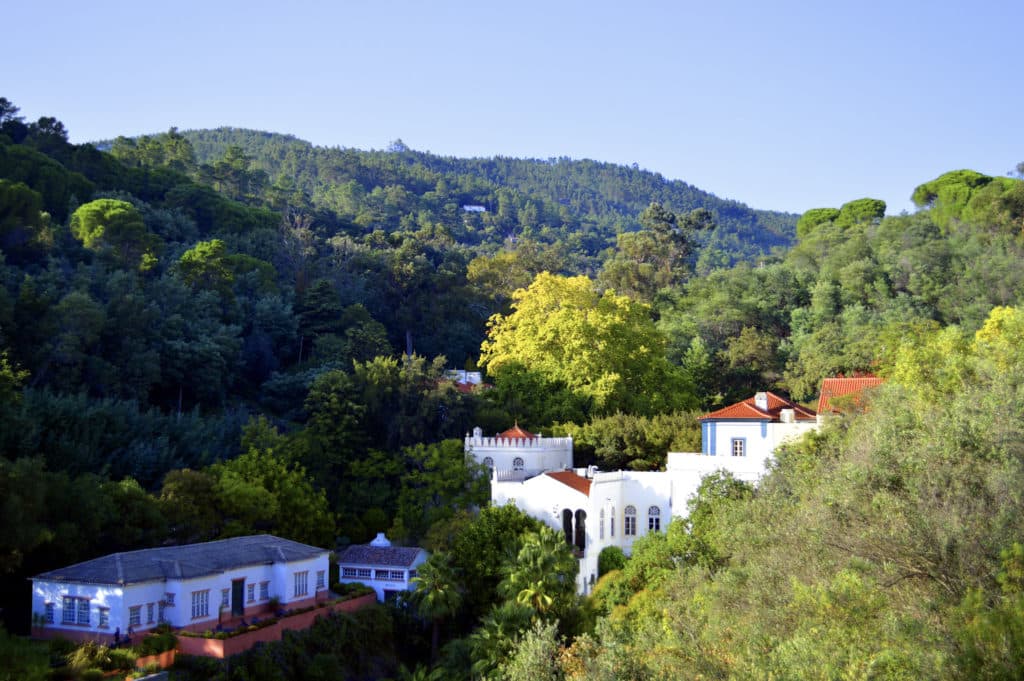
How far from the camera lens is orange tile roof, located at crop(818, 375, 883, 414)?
33.4 meters

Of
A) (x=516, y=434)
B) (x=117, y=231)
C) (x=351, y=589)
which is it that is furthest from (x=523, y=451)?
(x=117, y=231)

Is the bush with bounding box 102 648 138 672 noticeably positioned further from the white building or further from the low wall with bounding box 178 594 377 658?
the low wall with bounding box 178 594 377 658

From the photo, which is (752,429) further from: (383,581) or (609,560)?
(383,581)

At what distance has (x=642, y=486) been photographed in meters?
32.1

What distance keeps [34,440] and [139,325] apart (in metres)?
8.46

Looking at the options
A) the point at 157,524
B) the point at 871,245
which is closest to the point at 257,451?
the point at 157,524

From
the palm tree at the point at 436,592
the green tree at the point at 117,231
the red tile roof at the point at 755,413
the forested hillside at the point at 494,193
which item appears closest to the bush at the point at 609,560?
the palm tree at the point at 436,592

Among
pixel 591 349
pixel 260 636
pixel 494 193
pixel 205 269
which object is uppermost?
pixel 494 193

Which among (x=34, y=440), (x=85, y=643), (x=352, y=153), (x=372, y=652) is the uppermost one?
(x=352, y=153)

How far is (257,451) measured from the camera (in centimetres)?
3175

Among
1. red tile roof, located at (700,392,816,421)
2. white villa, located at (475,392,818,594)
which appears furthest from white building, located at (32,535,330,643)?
red tile roof, located at (700,392,816,421)

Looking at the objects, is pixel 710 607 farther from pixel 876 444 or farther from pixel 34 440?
pixel 34 440

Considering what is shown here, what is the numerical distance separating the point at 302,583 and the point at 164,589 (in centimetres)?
468

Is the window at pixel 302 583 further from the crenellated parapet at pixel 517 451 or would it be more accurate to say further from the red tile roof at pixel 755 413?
the red tile roof at pixel 755 413
